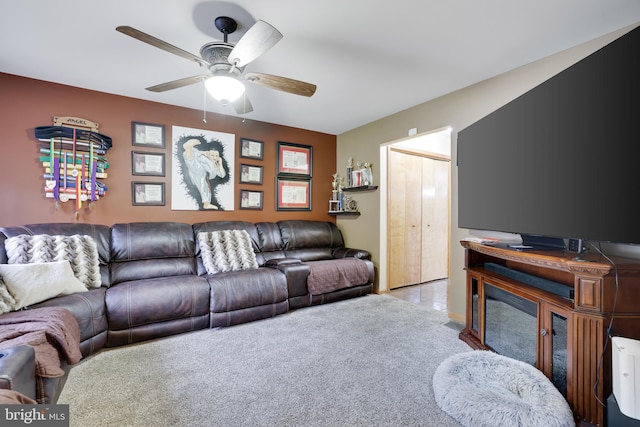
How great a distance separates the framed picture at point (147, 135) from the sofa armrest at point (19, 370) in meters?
2.57

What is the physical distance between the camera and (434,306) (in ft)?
11.1

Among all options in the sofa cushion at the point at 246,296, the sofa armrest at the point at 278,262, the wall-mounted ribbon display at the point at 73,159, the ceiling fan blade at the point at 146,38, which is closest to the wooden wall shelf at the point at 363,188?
the sofa armrest at the point at 278,262

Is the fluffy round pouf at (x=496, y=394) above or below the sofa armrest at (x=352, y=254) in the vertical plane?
below

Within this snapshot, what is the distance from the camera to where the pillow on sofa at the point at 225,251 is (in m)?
3.05

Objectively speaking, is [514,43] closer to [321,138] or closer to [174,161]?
[321,138]

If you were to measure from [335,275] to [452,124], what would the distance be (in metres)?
2.16

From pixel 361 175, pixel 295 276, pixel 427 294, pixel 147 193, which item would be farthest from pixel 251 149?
pixel 427 294

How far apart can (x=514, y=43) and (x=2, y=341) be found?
3703 millimetres

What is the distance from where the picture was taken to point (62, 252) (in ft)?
7.91

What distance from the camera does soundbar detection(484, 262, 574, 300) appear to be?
5.20 ft

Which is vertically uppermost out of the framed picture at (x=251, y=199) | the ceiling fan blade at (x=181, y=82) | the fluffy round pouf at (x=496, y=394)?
the ceiling fan blade at (x=181, y=82)

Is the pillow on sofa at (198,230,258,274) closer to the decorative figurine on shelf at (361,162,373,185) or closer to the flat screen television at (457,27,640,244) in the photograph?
the decorative figurine on shelf at (361,162,373,185)

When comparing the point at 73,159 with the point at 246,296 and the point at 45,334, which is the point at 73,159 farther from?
the point at 246,296

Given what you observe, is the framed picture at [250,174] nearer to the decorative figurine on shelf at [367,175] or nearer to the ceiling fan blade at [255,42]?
the decorative figurine on shelf at [367,175]
